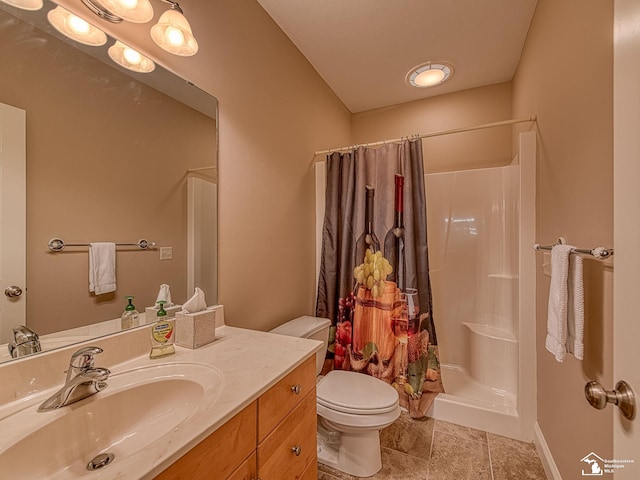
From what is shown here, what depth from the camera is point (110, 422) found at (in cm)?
73

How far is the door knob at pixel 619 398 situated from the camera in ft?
1.60

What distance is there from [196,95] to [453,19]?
165 centimetres

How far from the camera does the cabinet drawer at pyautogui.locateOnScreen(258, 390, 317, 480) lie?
0.80 meters

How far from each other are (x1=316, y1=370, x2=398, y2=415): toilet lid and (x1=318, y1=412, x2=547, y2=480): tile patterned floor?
1.26 ft

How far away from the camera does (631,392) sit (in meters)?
0.49

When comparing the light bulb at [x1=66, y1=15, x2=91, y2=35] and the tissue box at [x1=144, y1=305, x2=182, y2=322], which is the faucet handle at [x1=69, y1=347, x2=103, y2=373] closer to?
the tissue box at [x1=144, y1=305, x2=182, y2=322]

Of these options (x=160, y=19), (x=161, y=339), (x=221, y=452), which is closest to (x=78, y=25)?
(x=160, y=19)

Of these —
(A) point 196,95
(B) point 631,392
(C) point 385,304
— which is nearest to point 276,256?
(C) point 385,304

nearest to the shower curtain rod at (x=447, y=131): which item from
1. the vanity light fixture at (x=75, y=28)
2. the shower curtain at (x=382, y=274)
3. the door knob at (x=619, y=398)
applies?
the shower curtain at (x=382, y=274)

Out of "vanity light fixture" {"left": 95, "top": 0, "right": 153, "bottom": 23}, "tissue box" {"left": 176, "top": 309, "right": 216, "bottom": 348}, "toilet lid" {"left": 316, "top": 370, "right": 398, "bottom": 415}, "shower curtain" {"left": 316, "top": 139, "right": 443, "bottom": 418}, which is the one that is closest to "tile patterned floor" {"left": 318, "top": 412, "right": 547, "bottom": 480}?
"shower curtain" {"left": 316, "top": 139, "right": 443, "bottom": 418}

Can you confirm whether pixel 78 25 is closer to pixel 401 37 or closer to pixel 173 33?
pixel 173 33

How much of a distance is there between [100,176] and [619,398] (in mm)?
1446

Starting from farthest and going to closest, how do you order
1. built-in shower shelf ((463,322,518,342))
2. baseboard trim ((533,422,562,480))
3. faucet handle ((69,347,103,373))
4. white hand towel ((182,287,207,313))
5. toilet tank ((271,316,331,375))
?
built-in shower shelf ((463,322,518,342)), toilet tank ((271,316,331,375)), baseboard trim ((533,422,562,480)), white hand towel ((182,287,207,313)), faucet handle ((69,347,103,373))

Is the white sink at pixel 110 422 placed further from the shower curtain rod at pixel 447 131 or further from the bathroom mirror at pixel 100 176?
the shower curtain rod at pixel 447 131
